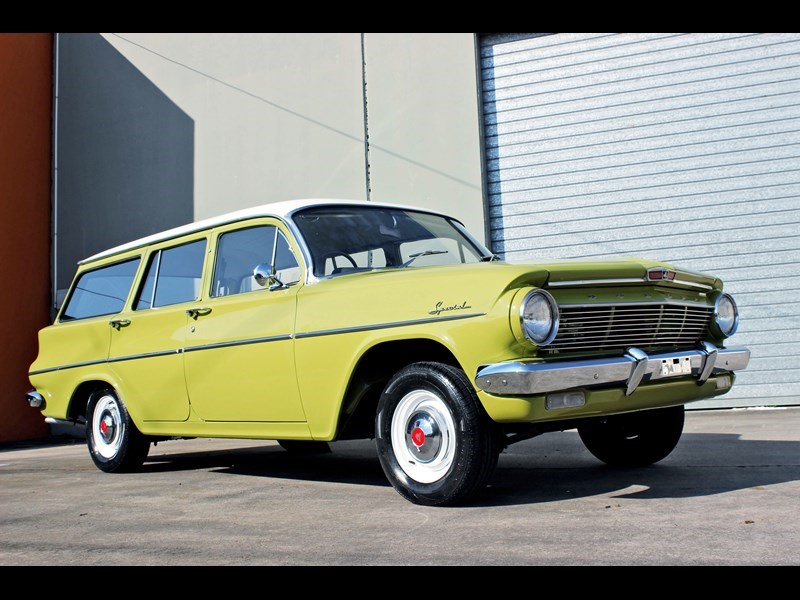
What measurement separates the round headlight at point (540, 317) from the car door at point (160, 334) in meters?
2.71

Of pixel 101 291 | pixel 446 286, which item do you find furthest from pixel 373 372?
pixel 101 291

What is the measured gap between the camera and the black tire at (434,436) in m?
3.93

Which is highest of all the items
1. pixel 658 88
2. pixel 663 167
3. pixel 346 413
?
pixel 658 88

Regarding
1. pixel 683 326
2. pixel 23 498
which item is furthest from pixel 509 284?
pixel 23 498

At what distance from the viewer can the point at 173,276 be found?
6.13 metres

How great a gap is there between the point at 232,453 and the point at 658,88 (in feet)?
21.8

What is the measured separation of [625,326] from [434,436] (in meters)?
1.07

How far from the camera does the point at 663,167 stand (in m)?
10.3

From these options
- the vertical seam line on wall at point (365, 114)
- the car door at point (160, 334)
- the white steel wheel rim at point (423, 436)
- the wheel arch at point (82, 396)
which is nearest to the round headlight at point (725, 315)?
the white steel wheel rim at point (423, 436)

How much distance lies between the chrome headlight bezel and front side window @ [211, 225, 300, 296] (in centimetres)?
237

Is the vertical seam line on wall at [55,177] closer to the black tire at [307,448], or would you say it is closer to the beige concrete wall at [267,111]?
the beige concrete wall at [267,111]

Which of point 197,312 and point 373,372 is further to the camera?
point 197,312

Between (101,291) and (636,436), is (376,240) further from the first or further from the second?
(101,291)
